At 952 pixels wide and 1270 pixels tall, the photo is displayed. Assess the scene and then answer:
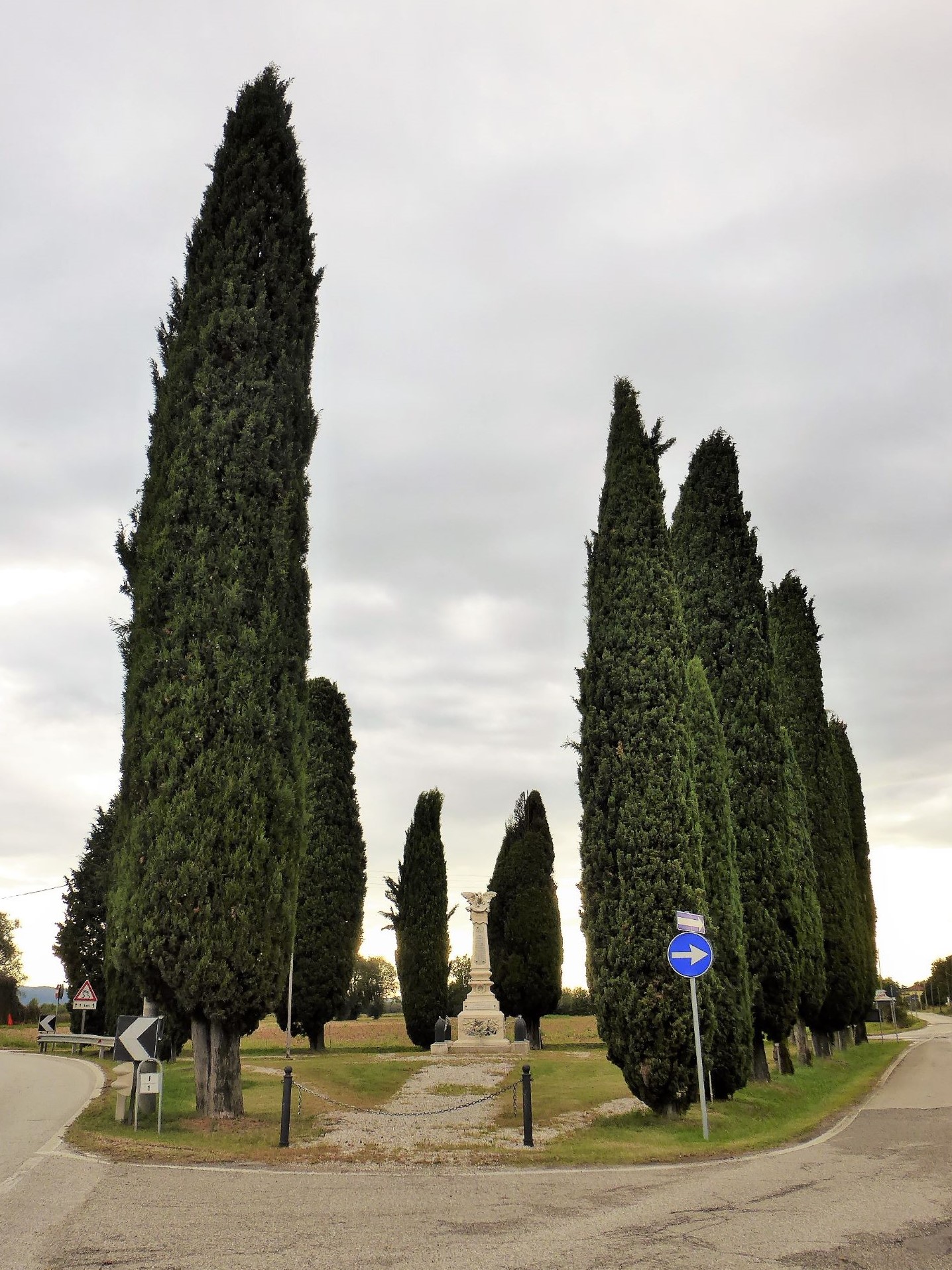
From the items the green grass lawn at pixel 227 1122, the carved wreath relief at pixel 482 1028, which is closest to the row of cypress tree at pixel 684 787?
the green grass lawn at pixel 227 1122

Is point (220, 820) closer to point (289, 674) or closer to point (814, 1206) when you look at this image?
point (289, 674)

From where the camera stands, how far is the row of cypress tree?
41.9ft

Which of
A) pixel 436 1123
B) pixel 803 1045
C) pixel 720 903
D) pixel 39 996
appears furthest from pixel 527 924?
pixel 39 996

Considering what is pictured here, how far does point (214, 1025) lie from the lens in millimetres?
11797

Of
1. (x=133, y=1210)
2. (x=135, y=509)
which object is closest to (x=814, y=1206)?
(x=133, y=1210)

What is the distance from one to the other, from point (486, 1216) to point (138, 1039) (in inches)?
248

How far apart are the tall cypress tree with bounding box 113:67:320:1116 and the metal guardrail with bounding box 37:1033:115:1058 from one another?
47.6 feet

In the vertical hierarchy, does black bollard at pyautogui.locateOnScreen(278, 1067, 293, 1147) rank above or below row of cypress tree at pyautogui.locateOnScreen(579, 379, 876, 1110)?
below

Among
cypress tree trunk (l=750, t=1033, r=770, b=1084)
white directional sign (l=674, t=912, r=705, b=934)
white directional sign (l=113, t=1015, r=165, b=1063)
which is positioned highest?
white directional sign (l=674, t=912, r=705, b=934)

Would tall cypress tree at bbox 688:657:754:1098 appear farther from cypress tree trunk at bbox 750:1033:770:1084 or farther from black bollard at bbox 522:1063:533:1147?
black bollard at bbox 522:1063:533:1147

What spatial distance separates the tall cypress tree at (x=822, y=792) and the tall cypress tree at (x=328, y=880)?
15255 millimetres

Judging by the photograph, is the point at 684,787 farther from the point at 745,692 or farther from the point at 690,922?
the point at 745,692

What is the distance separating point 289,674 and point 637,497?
21.8 feet

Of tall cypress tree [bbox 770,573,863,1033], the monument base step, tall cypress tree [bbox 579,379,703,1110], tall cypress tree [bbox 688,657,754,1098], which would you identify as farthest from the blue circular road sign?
the monument base step
